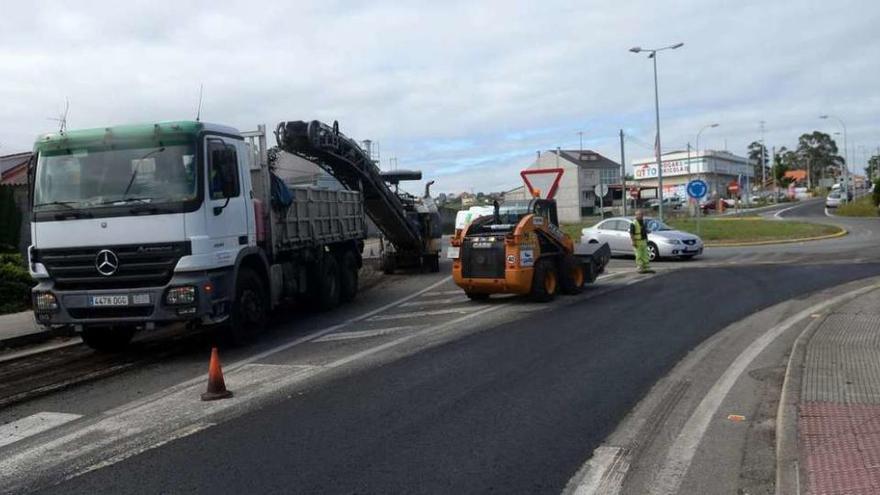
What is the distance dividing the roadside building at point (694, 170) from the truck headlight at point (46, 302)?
A: 331 ft

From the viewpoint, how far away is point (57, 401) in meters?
7.66

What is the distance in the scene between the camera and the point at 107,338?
1031cm

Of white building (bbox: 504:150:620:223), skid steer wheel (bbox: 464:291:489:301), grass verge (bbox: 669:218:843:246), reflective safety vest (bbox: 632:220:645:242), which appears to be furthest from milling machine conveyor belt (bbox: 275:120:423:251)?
white building (bbox: 504:150:620:223)

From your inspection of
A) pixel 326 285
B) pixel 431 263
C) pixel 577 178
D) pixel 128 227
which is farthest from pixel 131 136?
pixel 577 178

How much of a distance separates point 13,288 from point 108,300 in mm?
7587

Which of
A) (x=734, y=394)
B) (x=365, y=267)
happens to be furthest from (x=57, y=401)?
(x=365, y=267)

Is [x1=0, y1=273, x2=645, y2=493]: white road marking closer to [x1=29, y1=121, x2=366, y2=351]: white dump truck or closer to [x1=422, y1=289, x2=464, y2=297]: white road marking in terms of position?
[x1=29, y1=121, x2=366, y2=351]: white dump truck

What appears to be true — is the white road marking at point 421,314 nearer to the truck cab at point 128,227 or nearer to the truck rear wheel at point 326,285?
the truck rear wheel at point 326,285

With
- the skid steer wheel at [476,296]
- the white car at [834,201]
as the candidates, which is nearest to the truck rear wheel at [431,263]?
the skid steer wheel at [476,296]

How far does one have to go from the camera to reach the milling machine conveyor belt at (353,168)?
1484cm

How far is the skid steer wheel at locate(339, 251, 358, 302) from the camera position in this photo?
15.3 m

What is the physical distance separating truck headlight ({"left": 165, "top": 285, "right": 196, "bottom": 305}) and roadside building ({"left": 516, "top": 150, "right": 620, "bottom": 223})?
6220 cm

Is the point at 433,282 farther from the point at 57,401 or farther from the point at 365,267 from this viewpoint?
the point at 57,401

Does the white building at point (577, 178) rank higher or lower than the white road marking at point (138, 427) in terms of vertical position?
higher
